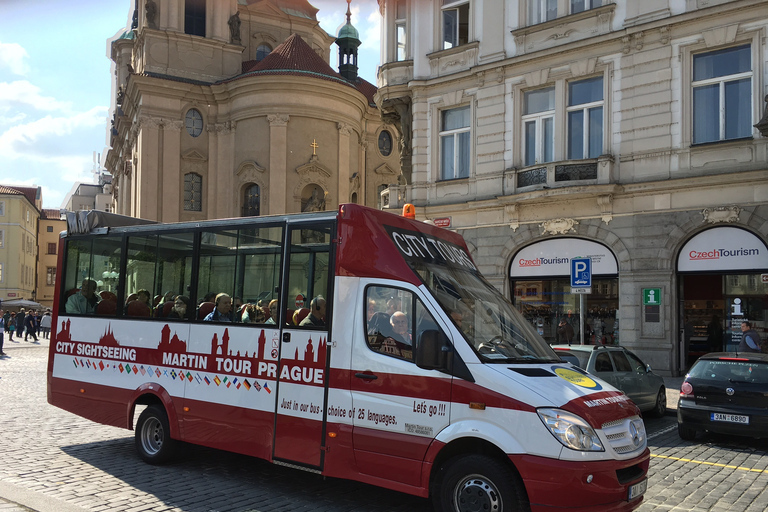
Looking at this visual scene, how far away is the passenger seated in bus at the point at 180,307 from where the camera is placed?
8.55 m

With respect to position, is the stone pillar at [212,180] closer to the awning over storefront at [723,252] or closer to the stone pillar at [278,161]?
the stone pillar at [278,161]

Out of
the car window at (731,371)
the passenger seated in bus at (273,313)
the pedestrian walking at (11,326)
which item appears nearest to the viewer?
the passenger seated in bus at (273,313)

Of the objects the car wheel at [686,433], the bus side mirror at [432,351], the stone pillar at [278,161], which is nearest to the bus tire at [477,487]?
the bus side mirror at [432,351]

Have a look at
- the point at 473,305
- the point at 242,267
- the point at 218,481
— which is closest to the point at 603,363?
the point at 473,305

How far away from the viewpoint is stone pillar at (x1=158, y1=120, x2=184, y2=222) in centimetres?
4284

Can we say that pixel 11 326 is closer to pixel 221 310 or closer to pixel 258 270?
pixel 221 310

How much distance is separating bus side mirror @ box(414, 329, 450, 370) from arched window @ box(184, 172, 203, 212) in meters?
40.3

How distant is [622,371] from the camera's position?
12430 mm

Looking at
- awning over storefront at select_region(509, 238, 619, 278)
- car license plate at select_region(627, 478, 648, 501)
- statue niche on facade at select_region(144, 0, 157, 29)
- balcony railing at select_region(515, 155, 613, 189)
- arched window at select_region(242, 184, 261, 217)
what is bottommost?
car license plate at select_region(627, 478, 648, 501)

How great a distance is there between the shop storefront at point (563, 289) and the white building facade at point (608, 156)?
4cm

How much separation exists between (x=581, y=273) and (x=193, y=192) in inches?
1347

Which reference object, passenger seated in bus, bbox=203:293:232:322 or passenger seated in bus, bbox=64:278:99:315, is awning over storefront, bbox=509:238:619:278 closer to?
passenger seated in bus, bbox=203:293:232:322

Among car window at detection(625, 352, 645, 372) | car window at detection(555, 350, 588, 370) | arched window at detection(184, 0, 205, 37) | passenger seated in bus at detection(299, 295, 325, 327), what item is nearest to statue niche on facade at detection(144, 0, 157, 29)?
arched window at detection(184, 0, 205, 37)

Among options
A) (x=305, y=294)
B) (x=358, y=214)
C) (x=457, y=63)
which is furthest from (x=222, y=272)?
(x=457, y=63)
